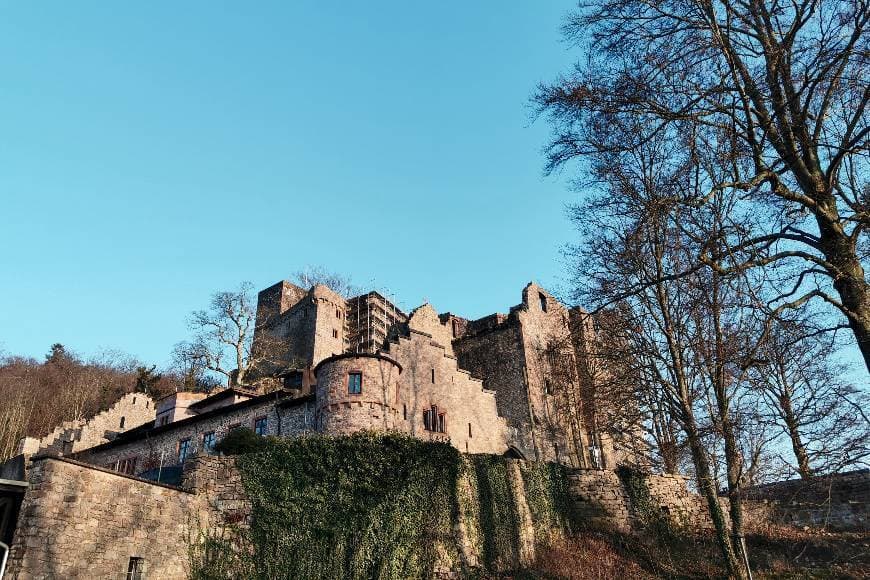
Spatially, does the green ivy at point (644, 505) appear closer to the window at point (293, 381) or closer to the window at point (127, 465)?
the window at point (293, 381)

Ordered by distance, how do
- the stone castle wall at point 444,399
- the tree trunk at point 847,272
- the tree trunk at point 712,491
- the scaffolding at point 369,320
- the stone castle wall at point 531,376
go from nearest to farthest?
the tree trunk at point 847,272, the tree trunk at point 712,491, the stone castle wall at point 444,399, the stone castle wall at point 531,376, the scaffolding at point 369,320

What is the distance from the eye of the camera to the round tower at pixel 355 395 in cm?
2448

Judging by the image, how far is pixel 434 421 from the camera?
29812mm

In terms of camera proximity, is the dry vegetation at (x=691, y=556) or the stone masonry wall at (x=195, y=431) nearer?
the dry vegetation at (x=691, y=556)

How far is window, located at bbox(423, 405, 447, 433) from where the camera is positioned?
29.4 m

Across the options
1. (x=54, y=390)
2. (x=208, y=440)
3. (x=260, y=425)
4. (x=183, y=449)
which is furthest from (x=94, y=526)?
(x=54, y=390)

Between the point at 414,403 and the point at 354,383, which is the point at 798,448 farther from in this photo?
the point at 414,403

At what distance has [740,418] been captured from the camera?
14.2 metres

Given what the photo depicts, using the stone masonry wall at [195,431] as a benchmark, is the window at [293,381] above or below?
above

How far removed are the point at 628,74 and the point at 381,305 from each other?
53859 millimetres

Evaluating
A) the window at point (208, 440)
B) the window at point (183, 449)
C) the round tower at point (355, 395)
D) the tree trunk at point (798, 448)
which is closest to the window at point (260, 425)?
the window at point (208, 440)

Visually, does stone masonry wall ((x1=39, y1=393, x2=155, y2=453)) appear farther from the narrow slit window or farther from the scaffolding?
the scaffolding

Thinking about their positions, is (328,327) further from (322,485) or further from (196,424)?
(322,485)

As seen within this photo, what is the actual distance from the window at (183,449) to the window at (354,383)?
363 inches
